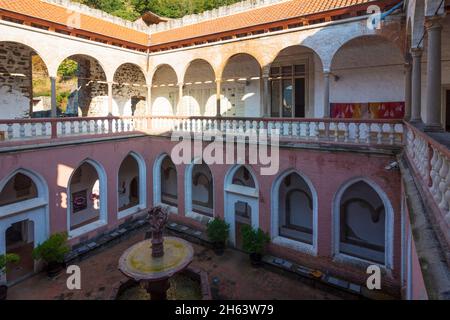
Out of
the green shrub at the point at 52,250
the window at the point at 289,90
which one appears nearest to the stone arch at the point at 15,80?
the green shrub at the point at 52,250

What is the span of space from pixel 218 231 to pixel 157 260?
3981 mm

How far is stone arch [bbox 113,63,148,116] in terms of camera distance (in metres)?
18.2

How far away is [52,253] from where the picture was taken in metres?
10.4

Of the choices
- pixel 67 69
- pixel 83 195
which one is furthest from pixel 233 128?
pixel 67 69

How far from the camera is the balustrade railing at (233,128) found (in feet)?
30.5

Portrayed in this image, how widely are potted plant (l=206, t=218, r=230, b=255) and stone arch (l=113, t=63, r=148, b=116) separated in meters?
9.77

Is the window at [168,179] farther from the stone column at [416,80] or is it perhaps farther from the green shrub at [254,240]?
the stone column at [416,80]

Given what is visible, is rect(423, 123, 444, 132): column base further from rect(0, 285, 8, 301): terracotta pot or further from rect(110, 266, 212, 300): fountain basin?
rect(0, 285, 8, 301): terracotta pot

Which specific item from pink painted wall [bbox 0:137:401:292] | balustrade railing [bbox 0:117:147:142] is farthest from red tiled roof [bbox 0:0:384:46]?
pink painted wall [bbox 0:137:401:292]

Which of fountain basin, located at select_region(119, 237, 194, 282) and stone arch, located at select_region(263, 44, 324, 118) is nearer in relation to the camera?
fountain basin, located at select_region(119, 237, 194, 282)

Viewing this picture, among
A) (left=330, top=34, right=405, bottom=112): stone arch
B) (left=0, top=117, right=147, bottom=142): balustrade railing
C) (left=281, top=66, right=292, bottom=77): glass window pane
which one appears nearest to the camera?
(left=0, top=117, right=147, bottom=142): balustrade railing

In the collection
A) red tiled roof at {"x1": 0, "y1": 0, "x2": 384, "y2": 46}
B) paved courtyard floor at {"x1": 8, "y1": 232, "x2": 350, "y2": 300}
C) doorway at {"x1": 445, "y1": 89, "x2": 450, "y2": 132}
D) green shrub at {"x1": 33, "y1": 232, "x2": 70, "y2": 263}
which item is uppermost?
red tiled roof at {"x1": 0, "y1": 0, "x2": 384, "y2": 46}

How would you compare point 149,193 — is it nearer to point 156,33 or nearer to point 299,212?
point 299,212

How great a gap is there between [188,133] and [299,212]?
605 centimetres
